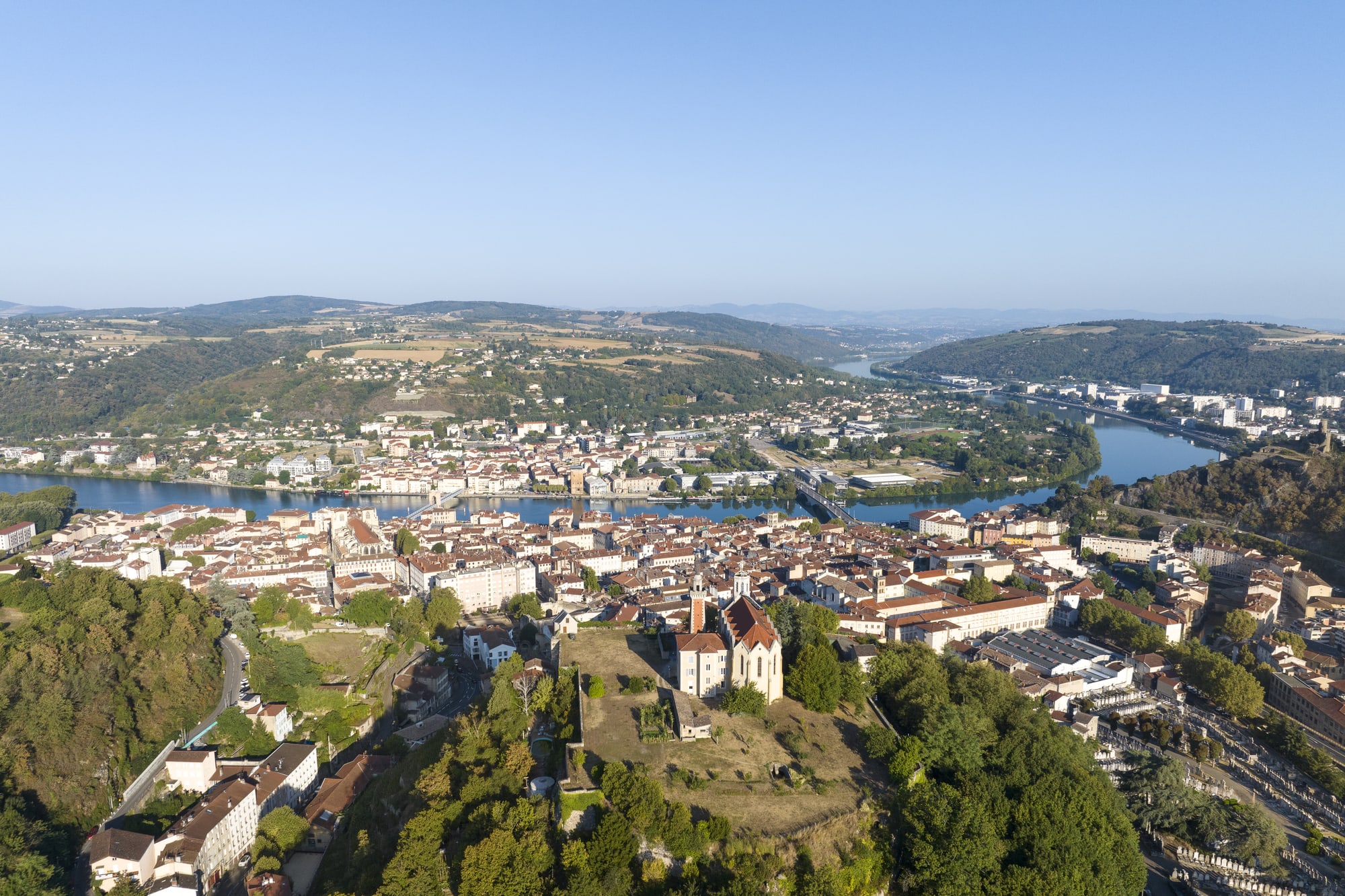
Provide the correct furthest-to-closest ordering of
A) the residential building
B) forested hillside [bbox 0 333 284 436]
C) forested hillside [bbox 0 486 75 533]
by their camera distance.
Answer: forested hillside [bbox 0 333 284 436] → forested hillside [bbox 0 486 75 533] → the residential building

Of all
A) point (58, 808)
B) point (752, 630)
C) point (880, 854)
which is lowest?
point (58, 808)

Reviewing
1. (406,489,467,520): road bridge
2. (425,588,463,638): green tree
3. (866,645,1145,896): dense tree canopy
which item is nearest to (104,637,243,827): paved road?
(425,588,463,638): green tree

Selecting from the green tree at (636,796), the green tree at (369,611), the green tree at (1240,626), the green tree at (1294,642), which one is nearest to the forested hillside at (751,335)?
the green tree at (1240,626)

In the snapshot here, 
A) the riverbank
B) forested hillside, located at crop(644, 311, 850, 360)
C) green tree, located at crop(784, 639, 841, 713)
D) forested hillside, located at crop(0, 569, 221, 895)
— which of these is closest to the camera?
green tree, located at crop(784, 639, 841, 713)

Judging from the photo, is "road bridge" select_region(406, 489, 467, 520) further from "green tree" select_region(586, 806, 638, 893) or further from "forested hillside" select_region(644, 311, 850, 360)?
"forested hillside" select_region(644, 311, 850, 360)

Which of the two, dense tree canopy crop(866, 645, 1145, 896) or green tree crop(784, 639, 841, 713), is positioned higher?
green tree crop(784, 639, 841, 713)

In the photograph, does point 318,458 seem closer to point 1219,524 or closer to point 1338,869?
point 1219,524

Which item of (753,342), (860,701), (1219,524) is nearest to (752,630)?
(860,701)

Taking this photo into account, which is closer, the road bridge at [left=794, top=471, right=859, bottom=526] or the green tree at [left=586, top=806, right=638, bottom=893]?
the green tree at [left=586, top=806, right=638, bottom=893]
